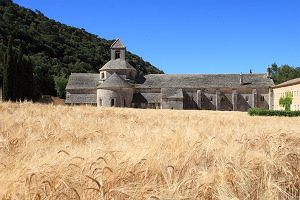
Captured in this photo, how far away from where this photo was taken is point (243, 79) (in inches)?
2330

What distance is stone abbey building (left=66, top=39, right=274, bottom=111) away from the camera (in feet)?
182

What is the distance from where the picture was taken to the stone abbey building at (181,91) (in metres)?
55.4

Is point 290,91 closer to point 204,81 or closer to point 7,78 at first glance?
point 204,81

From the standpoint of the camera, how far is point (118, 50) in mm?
61312

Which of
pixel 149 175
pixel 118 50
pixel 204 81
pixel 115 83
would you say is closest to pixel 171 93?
pixel 204 81

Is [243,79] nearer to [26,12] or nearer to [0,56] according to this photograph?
[0,56]

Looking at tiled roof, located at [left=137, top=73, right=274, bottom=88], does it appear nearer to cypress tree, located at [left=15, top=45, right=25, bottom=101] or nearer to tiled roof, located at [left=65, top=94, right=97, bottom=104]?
tiled roof, located at [left=65, top=94, right=97, bottom=104]

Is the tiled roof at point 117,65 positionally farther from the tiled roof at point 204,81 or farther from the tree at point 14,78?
the tree at point 14,78

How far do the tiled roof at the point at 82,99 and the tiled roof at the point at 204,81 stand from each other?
29.4ft

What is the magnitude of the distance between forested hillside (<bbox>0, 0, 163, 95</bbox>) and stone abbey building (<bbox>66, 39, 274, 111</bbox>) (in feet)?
56.6

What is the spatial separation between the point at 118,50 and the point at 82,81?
31.4 ft

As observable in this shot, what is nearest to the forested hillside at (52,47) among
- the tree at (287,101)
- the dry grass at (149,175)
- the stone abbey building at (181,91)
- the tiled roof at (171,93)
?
the stone abbey building at (181,91)

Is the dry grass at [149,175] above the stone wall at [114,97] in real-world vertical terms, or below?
below

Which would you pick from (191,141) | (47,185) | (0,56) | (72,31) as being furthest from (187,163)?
(72,31)
